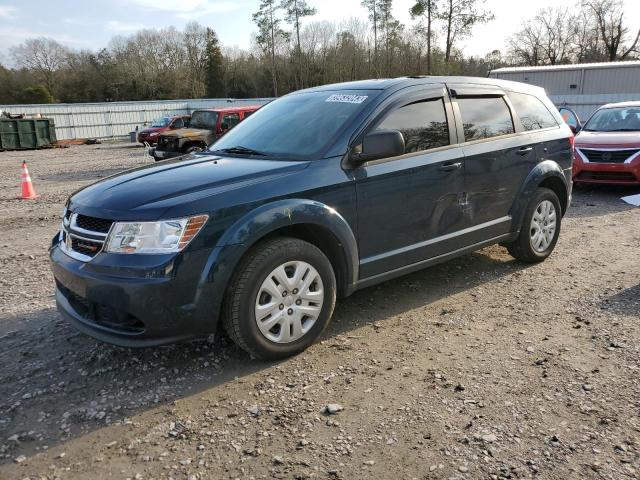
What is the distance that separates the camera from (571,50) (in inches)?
2498

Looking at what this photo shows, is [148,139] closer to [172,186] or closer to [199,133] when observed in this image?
[199,133]

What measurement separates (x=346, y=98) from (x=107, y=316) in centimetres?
245

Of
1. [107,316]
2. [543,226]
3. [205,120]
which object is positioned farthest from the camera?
[205,120]

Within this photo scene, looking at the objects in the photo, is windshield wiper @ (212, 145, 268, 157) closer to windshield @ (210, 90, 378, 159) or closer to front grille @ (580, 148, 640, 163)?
windshield @ (210, 90, 378, 159)

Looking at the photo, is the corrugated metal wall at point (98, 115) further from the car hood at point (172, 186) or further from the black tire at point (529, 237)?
the car hood at point (172, 186)

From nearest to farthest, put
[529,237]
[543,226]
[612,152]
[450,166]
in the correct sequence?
[450,166] < [529,237] < [543,226] < [612,152]

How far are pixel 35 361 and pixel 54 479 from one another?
1380 mm

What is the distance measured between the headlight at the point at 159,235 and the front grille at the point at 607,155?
867 centimetres

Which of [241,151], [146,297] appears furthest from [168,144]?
[146,297]

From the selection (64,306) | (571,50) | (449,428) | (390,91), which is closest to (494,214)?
(390,91)

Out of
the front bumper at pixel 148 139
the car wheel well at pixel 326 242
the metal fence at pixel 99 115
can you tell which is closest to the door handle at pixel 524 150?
the car wheel well at pixel 326 242

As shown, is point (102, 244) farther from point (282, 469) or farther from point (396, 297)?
point (396, 297)

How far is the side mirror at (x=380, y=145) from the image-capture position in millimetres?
3752

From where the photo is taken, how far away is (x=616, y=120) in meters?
10.4
